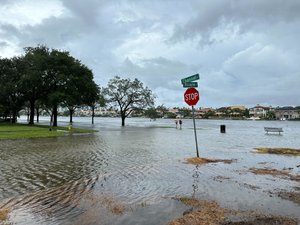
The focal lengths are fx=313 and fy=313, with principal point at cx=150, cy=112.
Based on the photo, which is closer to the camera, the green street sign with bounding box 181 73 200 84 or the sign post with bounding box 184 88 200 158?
the green street sign with bounding box 181 73 200 84

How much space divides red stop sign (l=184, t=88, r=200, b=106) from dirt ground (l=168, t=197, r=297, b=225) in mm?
6984

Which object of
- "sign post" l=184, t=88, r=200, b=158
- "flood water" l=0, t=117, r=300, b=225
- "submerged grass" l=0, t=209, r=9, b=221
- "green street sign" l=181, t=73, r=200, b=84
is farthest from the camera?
"sign post" l=184, t=88, r=200, b=158

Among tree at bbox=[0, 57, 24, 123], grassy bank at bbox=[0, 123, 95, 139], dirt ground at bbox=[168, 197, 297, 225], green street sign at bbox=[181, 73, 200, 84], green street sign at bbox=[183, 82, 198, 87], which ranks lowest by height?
dirt ground at bbox=[168, 197, 297, 225]

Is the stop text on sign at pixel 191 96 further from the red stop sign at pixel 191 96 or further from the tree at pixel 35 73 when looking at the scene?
the tree at pixel 35 73

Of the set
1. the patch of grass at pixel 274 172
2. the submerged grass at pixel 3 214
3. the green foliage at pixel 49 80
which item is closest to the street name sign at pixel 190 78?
the patch of grass at pixel 274 172

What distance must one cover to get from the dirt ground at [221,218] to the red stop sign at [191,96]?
6.98 m

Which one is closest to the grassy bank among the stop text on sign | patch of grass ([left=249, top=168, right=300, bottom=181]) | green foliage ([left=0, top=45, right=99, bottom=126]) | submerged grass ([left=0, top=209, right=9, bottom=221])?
green foliage ([left=0, top=45, right=99, bottom=126])

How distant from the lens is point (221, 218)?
5508mm

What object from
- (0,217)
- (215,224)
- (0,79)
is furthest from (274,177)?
(0,79)

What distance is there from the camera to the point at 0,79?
4869 cm

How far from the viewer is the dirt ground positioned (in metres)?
5.24

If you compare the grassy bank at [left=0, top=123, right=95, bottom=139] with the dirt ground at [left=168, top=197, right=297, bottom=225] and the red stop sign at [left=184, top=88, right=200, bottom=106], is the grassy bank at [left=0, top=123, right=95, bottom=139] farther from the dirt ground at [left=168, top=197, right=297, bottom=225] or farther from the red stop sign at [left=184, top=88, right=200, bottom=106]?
the dirt ground at [left=168, top=197, right=297, bottom=225]

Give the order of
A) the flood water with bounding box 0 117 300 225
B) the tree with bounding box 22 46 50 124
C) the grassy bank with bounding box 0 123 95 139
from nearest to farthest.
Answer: the flood water with bounding box 0 117 300 225 < the grassy bank with bounding box 0 123 95 139 < the tree with bounding box 22 46 50 124

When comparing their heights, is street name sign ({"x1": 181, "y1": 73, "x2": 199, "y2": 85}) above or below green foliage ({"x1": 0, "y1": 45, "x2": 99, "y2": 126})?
below
